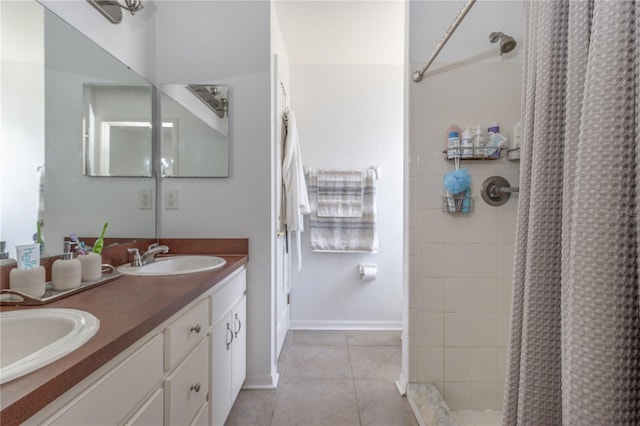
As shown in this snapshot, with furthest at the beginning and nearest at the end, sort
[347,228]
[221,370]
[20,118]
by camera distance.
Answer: [347,228] < [221,370] < [20,118]

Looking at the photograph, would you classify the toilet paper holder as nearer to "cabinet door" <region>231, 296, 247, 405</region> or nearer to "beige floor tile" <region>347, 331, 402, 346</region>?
"beige floor tile" <region>347, 331, 402, 346</region>

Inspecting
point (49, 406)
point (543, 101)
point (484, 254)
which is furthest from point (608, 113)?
point (484, 254)

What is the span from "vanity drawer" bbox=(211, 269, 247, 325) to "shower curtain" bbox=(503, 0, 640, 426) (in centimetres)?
112

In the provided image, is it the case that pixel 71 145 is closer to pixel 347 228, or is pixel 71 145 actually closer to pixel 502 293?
pixel 347 228

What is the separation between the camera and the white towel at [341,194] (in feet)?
8.28

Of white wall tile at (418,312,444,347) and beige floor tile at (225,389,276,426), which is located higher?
white wall tile at (418,312,444,347)

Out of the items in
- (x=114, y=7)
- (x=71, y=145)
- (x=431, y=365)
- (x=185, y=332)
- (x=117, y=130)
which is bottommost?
(x=431, y=365)

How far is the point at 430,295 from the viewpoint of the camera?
5.35 ft

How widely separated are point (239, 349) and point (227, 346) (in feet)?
0.73

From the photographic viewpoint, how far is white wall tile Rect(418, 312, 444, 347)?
1.63m

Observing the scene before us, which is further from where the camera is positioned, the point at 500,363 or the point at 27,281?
the point at 500,363

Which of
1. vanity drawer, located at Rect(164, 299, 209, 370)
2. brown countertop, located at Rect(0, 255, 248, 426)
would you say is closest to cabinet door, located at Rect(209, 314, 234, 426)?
vanity drawer, located at Rect(164, 299, 209, 370)

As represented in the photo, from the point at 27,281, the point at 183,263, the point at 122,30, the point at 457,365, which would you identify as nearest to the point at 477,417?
the point at 457,365

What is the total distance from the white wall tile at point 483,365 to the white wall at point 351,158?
104 centimetres
